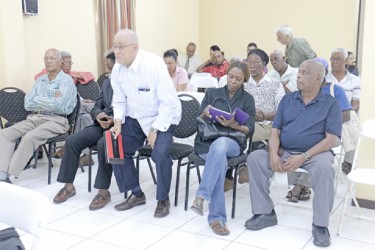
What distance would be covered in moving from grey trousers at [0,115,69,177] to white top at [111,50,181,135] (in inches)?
35.0

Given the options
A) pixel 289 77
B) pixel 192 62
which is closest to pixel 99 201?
pixel 289 77

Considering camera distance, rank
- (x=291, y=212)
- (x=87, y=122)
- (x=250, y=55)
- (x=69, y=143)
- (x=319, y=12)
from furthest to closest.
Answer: (x=319, y=12) < (x=87, y=122) < (x=250, y=55) < (x=69, y=143) < (x=291, y=212)

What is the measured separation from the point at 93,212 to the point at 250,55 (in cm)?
190

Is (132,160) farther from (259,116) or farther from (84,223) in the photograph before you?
(259,116)

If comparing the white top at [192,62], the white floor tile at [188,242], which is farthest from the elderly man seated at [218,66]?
the white floor tile at [188,242]

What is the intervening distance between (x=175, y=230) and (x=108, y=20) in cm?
428

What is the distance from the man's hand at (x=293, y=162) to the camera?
10.1 ft

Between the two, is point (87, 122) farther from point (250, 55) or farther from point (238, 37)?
point (238, 37)

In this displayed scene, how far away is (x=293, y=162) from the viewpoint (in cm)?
308

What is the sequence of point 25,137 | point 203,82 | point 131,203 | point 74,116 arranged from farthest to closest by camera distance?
1. point 203,82
2. point 74,116
3. point 25,137
4. point 131,203

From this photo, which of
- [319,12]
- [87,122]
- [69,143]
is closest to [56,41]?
[87,122]

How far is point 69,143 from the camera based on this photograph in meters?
3.84

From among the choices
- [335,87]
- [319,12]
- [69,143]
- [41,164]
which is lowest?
[41,164]

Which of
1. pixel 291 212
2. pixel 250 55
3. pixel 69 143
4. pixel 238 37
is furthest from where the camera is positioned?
pixel 238 37
